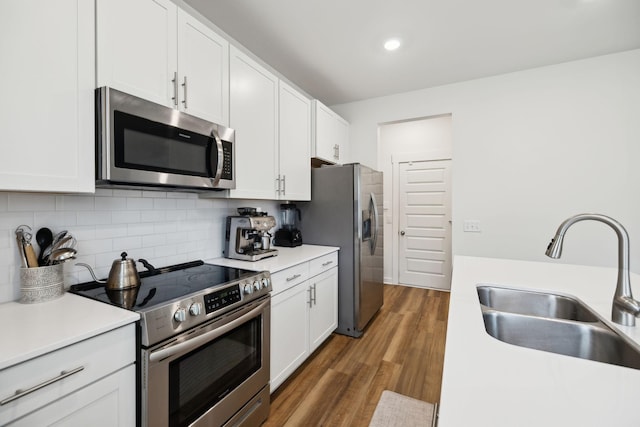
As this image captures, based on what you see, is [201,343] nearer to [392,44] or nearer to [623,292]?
[623,292]

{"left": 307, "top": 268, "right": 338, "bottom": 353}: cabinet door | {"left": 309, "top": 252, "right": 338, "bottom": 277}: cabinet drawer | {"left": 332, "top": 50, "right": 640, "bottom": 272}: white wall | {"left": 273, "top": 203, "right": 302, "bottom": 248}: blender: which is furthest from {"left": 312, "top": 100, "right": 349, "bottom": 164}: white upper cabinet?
{"left": 307, "top": 268, "right": 338, "bottom": 353}: cabinet door

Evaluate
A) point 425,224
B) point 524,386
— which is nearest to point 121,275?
point 524,386

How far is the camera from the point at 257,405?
158 cm

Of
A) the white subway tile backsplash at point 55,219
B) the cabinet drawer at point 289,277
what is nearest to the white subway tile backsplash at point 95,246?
the white subway tile backsplash at point 55,219

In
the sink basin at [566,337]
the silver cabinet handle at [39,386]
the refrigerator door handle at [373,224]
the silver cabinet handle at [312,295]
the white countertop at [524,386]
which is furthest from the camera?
the refrigerator door handle at [373,224]

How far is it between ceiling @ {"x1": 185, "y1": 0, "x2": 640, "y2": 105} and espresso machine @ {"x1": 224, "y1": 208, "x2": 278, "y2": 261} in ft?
4.93

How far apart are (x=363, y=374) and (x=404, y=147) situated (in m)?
3.38

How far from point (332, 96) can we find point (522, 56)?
6.84 feet

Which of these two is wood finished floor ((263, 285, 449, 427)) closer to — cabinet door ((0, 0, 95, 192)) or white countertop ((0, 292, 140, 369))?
white countertop ((0, 292, 140, 369))

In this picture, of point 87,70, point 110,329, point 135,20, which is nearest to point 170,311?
point 110,329

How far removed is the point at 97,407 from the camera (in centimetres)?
93

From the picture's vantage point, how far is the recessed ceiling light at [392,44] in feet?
8.07

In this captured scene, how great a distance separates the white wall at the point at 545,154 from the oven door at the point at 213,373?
2.66 meters

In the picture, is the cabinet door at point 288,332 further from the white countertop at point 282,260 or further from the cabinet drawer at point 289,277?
the white countertop at point 282,260
